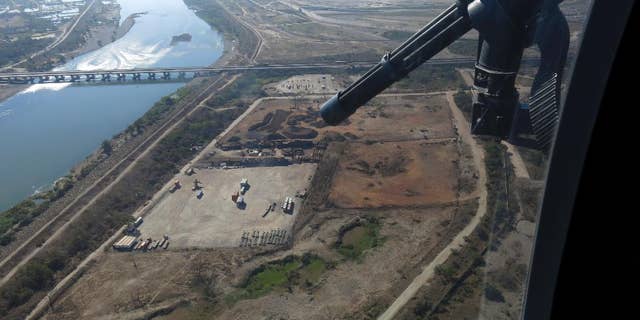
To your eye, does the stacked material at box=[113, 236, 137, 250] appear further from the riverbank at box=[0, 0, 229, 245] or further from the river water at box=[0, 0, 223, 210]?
the river water at box=[0, 0, 223, 210]

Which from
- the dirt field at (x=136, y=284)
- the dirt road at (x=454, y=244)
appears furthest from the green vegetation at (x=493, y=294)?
the dirt field at (x=136, y=284)

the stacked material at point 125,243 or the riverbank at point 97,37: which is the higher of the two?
the riverbank at point 97,37

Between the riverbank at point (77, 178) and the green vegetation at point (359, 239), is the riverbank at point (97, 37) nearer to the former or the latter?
the riverbank at point (77, 178)

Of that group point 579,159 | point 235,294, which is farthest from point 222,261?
point 579,159

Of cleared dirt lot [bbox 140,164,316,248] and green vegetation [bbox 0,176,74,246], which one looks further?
green vegetation [bbox 0,176,74,246]

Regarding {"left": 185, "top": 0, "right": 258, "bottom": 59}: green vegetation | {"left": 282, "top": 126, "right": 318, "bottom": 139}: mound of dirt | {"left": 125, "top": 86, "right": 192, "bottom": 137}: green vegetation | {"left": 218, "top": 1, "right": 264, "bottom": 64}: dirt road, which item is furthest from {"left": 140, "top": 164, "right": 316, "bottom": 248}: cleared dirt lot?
{"left": 185, "top": 0, "right": 258, "bottom": 59}: green vegetation
